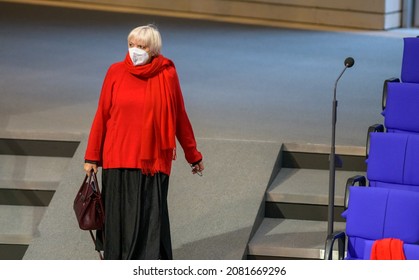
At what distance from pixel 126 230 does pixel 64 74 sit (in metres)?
4.02

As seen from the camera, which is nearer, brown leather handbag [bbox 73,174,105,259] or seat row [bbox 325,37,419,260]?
seat row [bbox 325,37,419,260]

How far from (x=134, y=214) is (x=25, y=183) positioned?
58.8 inches

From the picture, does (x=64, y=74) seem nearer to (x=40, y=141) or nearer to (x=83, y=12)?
(x=40, y=141)

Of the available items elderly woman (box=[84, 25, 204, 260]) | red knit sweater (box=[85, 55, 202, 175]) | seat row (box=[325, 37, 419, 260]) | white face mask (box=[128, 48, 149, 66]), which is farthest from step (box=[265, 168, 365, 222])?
white face mask (box=[128, 48, 149, 66])

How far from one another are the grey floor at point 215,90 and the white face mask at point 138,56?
1.38m

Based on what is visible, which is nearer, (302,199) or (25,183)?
(302,199)

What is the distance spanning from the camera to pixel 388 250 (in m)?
5.19

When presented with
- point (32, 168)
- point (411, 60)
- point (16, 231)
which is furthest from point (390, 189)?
point (32, 168)

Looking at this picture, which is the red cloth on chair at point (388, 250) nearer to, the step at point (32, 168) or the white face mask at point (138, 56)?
the white face mask at point (138, 56)

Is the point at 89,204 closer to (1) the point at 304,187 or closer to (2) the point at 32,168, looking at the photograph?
(2) the point at 32,168

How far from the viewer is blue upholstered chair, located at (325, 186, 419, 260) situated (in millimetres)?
5320

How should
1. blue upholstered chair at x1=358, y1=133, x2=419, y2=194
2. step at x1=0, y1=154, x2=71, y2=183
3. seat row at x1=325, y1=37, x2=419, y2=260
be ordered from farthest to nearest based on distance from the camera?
step at x1=0, y1=154, x2=71, y2=183
blue upholstered chair at x1=358, y1=133, x2=419, y2=194
seat row at x1=325, y1=37, x2=419, y2=260

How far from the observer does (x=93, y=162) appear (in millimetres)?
5742

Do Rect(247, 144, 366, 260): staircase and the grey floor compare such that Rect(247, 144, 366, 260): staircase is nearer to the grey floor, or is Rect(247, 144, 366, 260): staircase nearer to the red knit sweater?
the grey floor
